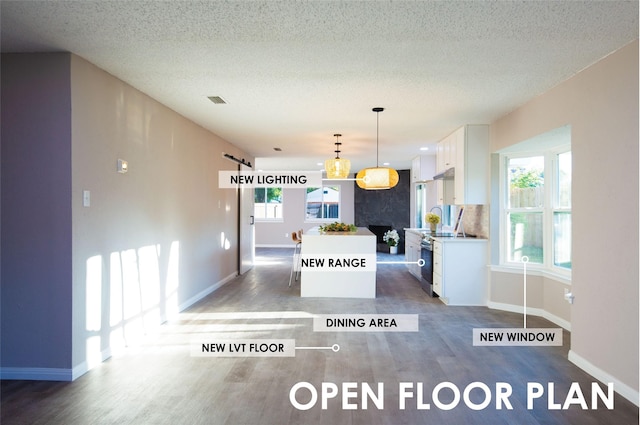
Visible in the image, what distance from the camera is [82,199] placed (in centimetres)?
313

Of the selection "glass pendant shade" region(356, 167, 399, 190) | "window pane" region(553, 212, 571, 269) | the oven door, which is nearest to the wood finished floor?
"window pane" region(553, 212, 571, 269)

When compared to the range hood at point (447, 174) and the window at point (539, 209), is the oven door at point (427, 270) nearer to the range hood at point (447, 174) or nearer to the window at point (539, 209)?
the window at point (539, 209)

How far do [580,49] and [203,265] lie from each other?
5.13m

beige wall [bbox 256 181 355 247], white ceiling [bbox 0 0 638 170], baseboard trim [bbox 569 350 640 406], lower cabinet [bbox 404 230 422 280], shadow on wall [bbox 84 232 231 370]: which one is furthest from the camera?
beige wall [bbox 256 181 355 247]

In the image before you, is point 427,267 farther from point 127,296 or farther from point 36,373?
point 36,373

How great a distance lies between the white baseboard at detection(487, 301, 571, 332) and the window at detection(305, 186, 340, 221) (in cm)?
831

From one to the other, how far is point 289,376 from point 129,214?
2.18 metres

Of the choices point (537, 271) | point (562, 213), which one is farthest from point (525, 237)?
point (562, 213)

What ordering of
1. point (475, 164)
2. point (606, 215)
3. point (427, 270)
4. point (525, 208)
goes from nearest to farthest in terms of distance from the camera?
point (606, 215)
point (525, 208)
point (475, 164)
point (427, 270)

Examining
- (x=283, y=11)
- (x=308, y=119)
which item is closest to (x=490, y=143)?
(x=308, y=119)

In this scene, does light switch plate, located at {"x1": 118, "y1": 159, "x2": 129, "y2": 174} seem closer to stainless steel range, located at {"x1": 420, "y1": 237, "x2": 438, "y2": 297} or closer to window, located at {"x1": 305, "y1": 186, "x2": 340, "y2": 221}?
stainless steel range, located at {"x1": 420, "y1": 237, "x2": 438, "y2": 297}

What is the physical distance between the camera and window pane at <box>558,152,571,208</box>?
461cm

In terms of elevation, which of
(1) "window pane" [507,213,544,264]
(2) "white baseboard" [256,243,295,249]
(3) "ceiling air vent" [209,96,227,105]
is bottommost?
(2) "white baseboard" [256,243,295,249]

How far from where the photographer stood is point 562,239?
4.64 meters
